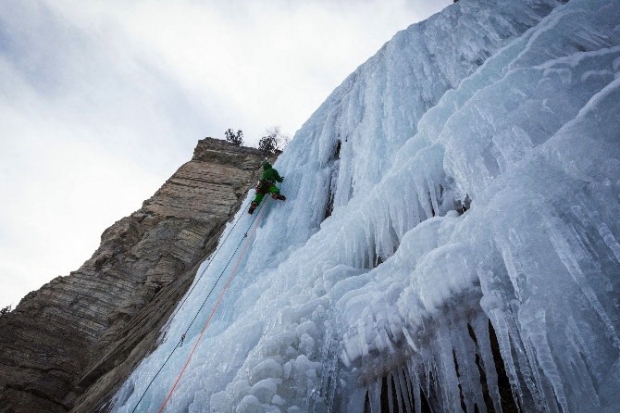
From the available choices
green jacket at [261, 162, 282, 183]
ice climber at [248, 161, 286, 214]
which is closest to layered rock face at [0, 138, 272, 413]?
ice climber at [248, 161, 286, 214]

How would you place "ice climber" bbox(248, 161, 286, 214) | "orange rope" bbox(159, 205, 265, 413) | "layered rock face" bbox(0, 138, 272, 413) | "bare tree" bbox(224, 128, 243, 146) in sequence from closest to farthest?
"orange rope" bbox(159, 205, 265, 413)
"ice climber" bbox(248, 161, 286, 214)
"layered rock face" bbox(0, 138, 272, 413)
"bare tree" bbox(224, 128, 243, 146)

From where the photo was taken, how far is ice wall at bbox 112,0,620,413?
153 centimetres

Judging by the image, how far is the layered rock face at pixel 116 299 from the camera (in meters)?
6.81

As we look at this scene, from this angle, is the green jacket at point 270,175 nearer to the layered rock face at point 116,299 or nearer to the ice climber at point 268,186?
the ice climber at point 268,186

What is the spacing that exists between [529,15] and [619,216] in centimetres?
315

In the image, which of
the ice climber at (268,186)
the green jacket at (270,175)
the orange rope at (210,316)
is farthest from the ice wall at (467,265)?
the green jacket at (270,175)

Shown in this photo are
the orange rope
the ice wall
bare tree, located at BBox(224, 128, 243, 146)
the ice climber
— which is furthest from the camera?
bare tree, located at BBox(224, 128, 243, 146)

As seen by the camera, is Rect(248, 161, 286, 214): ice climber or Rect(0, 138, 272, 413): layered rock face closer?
Rect(248, 161, 286, 214): ice climber

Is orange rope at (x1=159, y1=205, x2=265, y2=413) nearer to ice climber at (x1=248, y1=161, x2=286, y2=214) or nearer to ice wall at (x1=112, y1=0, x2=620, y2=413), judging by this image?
ice wall at (x1=112, y1=0, x2=620, y2=413)

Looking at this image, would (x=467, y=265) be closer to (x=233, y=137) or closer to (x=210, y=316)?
(x=210, y=316)

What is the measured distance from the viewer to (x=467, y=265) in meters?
1.98

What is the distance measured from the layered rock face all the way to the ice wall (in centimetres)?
259

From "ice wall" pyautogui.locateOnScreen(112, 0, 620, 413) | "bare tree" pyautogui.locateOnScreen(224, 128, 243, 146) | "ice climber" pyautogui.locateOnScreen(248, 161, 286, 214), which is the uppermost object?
"bare tree" pyautogui.locateOnScreen(224, 128, 243, 146)

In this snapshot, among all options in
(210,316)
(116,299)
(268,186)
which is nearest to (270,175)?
(268,186)
